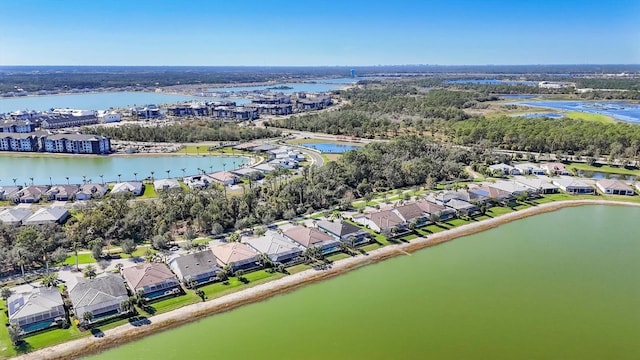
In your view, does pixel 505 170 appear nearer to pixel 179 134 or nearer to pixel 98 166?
pixel 179 134

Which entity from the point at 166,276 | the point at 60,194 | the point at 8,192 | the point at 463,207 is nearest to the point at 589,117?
the point at 463,207

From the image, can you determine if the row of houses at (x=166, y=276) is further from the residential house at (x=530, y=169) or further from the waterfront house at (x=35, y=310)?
the residential house at (x=530, y=169)

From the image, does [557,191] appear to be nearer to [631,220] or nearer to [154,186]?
[631,220]

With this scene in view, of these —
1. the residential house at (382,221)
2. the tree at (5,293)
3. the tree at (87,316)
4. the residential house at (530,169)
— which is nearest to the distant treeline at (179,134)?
the residential house at (530,169)

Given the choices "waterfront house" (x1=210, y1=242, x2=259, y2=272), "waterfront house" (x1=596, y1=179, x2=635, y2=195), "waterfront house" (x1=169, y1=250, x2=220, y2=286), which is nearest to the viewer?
"waterfront house" (x1=169, y1=250, x2=220, y2=286)

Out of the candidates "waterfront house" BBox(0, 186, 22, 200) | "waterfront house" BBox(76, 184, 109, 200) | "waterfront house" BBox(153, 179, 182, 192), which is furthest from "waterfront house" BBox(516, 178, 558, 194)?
"waterfront house" BBox(0, 186, 22, 200)

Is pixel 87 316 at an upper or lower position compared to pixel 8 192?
lower

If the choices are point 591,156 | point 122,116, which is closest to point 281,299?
point 591,156

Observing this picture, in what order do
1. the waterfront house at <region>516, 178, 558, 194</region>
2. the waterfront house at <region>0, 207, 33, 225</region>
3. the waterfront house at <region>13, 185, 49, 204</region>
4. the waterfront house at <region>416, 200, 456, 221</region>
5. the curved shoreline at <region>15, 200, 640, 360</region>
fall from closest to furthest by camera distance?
1. the curved shoreline at <region>15, 200, 640, 360</region>
2. the waterfront house at <region>0, 207, 33, 225</region>
3. the waterfront house at <region>416, 200, 456, 221</region>
4. the waterfront house at <region>13, 185, 49, 204</region>
5. the waterfront house at <region>516, 178, 558, 194</region>

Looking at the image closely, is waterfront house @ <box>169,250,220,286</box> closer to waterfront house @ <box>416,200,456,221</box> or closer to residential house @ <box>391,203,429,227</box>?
residential house @ <box>391,203,429,227</box>
